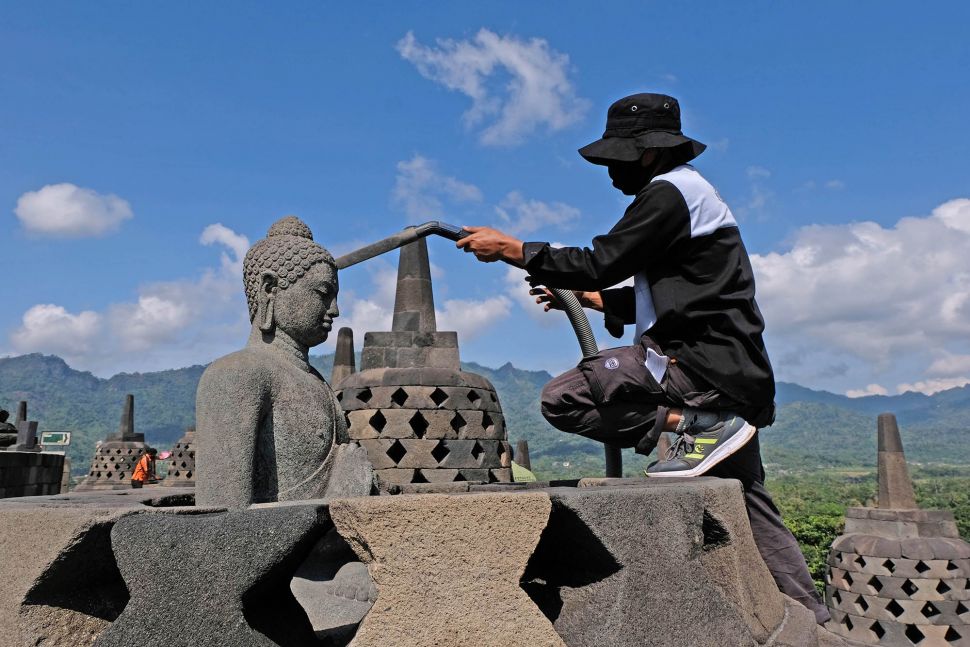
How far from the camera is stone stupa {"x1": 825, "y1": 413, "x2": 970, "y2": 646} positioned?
337 inches

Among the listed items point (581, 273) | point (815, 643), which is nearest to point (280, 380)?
point (581, 273)

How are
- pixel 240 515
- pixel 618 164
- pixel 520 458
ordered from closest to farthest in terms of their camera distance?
pixel 240 515, pixel 618 164, pixel 520 458

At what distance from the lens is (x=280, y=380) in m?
Answer: 2.81

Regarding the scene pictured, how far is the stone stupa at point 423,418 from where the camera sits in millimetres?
6629

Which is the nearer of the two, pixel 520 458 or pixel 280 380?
pixel 280 380

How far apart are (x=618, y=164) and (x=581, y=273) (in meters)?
0.51

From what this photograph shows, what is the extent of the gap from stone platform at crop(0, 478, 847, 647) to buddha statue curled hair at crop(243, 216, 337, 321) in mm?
1185

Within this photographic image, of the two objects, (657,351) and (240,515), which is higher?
(657,351)

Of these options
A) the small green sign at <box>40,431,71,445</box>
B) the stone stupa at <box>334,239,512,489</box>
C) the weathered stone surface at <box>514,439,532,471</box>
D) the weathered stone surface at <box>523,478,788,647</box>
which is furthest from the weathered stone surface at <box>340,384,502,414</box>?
the small green sign at <box>40,431,71,445</box>

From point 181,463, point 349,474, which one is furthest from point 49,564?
point 181,463

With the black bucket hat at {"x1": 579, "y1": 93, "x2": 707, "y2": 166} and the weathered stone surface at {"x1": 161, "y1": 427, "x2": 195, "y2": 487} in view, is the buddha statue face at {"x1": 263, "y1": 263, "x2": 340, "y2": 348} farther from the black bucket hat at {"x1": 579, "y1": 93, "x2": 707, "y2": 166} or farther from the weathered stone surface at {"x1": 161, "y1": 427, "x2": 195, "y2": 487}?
the weathered stone surface at {"x1": 161, "y1": 427, "x2": 195, "y2": 487}

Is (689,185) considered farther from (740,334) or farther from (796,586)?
(796,586)

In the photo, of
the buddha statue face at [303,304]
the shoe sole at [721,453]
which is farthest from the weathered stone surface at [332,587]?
the shoe sole at [721,453]

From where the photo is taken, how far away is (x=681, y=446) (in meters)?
2.60
